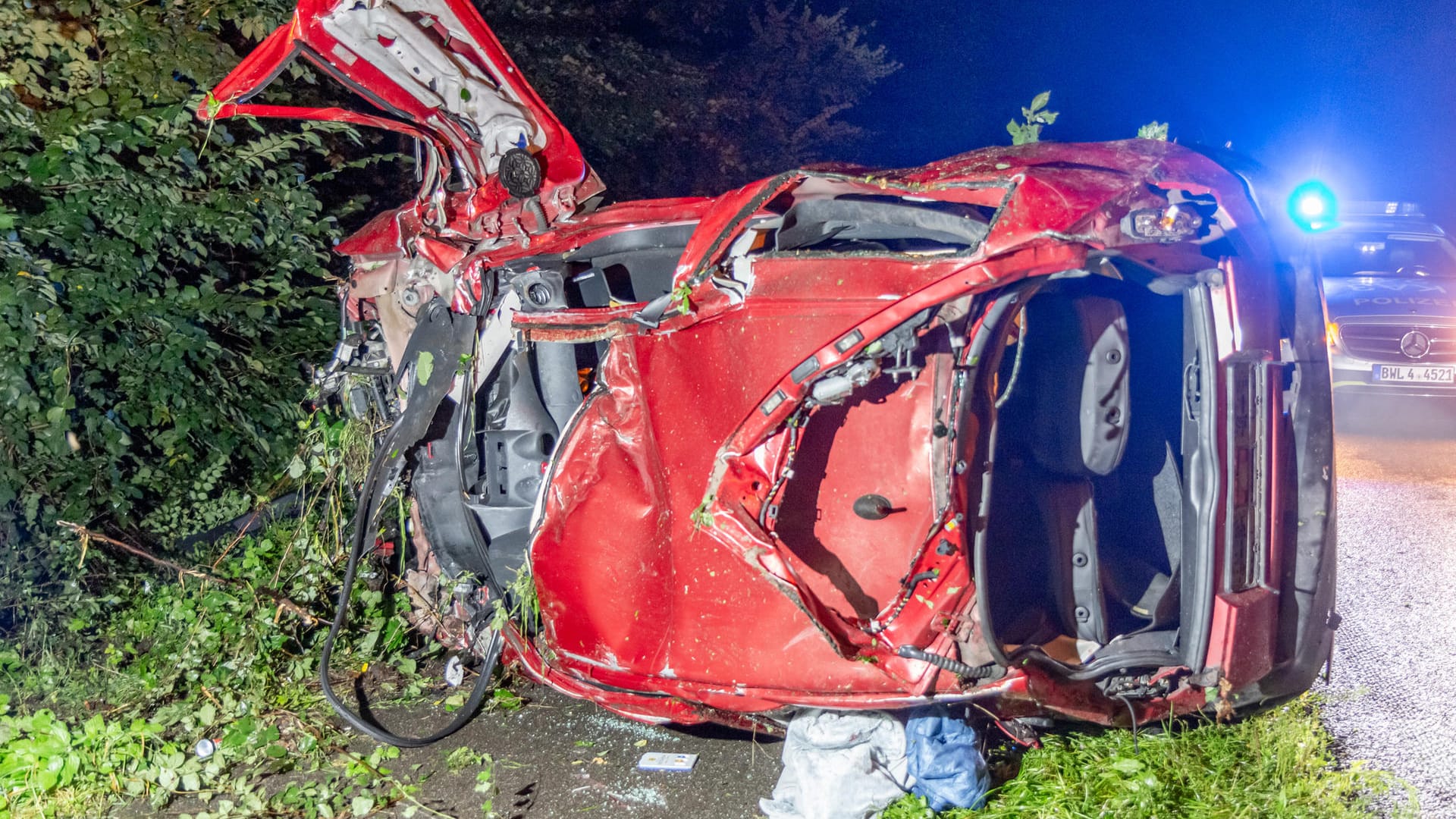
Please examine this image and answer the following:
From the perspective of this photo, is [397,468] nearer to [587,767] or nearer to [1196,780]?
[587,767]

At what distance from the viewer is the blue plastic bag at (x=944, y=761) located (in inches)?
93.1

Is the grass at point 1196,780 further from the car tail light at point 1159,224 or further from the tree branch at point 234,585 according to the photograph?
the tree branch at point 234,585

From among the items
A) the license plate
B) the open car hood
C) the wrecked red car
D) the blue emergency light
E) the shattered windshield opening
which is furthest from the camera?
the shattered windshield opening

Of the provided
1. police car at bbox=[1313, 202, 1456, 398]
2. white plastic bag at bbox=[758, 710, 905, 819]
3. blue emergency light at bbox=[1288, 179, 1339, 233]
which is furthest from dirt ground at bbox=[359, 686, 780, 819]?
police car at bbox=[1313, 202, 1456, 398]

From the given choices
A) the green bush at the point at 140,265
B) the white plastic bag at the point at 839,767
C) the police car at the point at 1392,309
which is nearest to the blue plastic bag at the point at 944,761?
the white plastic bag at the point at 839,767

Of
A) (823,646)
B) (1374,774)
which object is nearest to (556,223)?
(823,646)

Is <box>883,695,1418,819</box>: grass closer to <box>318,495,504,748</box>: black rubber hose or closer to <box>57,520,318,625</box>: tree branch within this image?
<box>318,495,504,748</box>: black rubber hose

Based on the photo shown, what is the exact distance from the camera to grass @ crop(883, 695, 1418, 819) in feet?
7.68

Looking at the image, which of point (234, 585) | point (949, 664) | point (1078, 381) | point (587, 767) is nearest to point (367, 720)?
point (587, 767)

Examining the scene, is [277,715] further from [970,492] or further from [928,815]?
[970,492]

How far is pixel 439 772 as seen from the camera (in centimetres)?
282

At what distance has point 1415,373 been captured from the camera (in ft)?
19.2

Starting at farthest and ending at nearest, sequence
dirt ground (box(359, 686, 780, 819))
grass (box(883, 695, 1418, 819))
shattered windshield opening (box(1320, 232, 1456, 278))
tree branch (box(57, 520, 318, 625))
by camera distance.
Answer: shattered windshield opening (box(1320, 232, 1456, 278)) < tree branch (box(57, 520, 318, 625)) < dirt ground (box(359, 686, 780, 819)) < grass (box(883, 695, 1418, 819))

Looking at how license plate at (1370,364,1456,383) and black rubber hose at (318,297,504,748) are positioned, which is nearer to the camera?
black rubber hose at (318,297,504,748)
